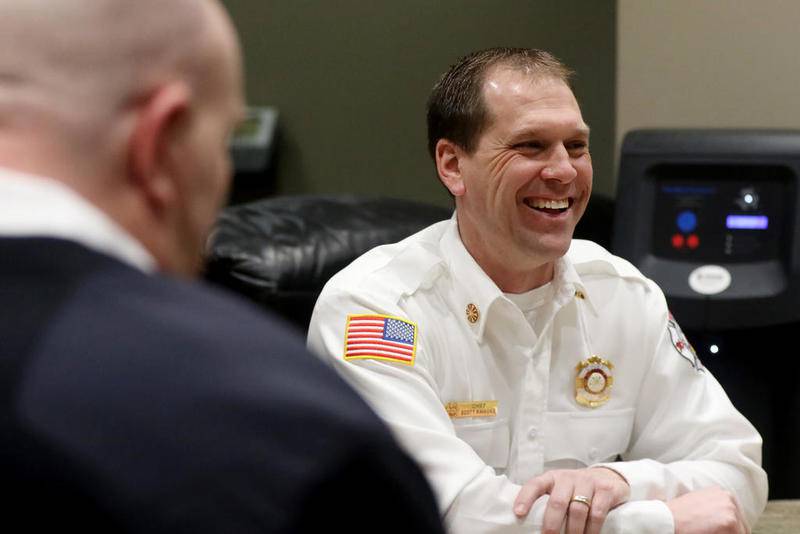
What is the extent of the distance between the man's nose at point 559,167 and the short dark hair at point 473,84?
125 mm

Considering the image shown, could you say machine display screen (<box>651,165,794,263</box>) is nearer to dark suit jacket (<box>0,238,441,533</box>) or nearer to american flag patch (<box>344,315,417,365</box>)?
american flag patch (<box>344,315,417,365</box>)

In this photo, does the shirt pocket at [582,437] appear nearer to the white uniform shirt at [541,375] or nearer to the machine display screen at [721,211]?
the white uniform shirt at [541,375]

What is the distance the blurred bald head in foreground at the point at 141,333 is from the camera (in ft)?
1.94

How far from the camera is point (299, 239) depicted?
2.95m

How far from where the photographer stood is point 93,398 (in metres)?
0.59

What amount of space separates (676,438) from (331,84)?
6.82 feet

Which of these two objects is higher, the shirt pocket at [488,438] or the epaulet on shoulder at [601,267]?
the epaulet on shoulder at [601,267]

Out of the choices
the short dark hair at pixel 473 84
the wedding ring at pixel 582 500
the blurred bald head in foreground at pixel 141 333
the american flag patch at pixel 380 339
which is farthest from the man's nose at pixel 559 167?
the blurred bald head in foreground at pixel 141 333

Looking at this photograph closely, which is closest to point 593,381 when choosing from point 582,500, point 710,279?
point 582,500

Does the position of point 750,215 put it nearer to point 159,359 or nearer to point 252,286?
point 252,286

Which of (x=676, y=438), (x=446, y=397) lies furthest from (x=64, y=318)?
(x=676, y=438)

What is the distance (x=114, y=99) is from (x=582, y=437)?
4.52 feet

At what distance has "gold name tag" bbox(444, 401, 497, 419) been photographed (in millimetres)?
1867

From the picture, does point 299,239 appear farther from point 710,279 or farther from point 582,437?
point 582,437
